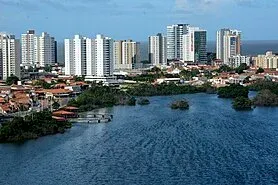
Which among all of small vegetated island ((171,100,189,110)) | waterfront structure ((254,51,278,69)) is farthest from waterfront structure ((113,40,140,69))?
small vegetated island ((171,100,189,110))

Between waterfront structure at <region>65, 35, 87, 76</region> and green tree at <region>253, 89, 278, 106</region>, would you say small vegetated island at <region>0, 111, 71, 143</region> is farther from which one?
waterfront structure at <region>65, 35, 87, 76</region>

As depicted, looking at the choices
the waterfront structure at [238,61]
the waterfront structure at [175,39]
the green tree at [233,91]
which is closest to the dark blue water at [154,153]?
the green tree at [233,91]

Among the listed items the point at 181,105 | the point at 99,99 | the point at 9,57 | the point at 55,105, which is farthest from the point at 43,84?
the point at 181,105

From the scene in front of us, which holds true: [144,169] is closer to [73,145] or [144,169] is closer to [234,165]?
[234,165]

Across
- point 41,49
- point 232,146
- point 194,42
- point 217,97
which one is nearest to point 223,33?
point 194,42

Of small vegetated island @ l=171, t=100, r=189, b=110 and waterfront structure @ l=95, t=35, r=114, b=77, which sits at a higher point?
waterfront structure @ l=95, t=35, r=114, b=77

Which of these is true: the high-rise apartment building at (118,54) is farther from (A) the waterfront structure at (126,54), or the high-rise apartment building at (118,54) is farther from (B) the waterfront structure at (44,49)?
(B) the waterfront structure at (44,49)
